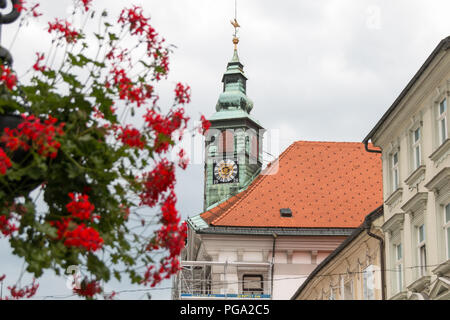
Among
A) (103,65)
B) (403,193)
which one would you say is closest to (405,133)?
(403,193)

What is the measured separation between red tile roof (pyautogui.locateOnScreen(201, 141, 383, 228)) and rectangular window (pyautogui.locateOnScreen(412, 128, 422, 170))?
2033 cm

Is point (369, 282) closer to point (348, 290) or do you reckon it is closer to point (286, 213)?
point (348, 290)

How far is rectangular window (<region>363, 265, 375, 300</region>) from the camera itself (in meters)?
26.8

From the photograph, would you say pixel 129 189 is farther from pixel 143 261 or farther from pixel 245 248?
pixel 245 248

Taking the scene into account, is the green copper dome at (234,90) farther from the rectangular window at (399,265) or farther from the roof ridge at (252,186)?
the rectangular window at (399,265)

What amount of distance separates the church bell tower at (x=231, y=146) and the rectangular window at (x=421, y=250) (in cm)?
2755

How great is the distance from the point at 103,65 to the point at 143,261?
4.42 ft

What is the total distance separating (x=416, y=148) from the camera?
2330cm

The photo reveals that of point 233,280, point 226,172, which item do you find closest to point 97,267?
point 233,280

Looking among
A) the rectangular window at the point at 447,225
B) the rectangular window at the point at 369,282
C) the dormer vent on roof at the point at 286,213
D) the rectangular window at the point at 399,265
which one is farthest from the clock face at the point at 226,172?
the rectangular window at the point at 447,225

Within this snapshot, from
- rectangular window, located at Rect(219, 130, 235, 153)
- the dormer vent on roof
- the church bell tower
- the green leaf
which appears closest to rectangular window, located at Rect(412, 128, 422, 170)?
the green leaf

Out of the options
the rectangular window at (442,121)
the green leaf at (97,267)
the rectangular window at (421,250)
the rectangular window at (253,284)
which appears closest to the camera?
the green leaf at (97,267)

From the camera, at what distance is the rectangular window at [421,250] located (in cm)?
2234

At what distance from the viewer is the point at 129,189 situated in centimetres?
637
